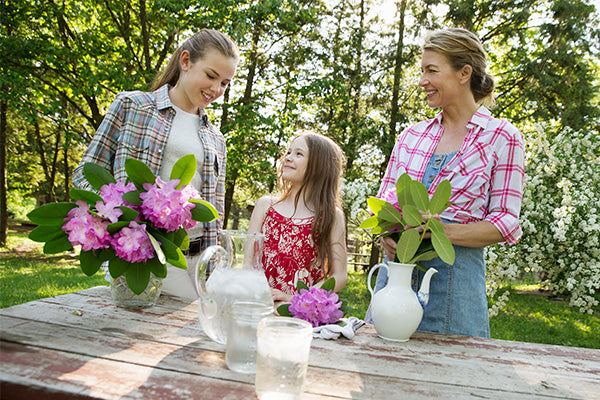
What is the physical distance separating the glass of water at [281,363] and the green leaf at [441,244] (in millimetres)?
607

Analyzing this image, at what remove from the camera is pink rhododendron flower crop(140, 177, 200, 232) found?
51.6 inches

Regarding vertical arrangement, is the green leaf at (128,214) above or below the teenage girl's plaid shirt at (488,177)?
below

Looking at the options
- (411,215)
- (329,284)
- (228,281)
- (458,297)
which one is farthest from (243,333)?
(458,297)

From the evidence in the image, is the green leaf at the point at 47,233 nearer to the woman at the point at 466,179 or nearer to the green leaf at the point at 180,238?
the green leaf at the point at 180,238

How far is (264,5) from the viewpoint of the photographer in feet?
26.9

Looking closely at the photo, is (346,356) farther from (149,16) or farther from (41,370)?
(149,16)

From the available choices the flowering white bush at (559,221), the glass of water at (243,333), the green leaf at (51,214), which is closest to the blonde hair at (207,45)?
the green leaf at (51,214)

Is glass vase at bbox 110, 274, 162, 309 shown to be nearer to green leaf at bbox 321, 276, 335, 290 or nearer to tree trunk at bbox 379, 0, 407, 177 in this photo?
green leaf at bbox 321, 276, 335, 290

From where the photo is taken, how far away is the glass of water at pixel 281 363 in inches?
36.2

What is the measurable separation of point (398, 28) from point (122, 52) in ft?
27.7

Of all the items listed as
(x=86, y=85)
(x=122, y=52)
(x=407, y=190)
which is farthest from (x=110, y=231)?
(x=122, y=52)

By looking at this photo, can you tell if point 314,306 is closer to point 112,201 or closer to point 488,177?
point 112,201

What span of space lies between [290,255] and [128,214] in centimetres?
128

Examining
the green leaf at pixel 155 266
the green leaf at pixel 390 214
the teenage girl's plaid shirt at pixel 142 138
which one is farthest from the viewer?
the teenage girl's plaid shirt at pixel 142 138
